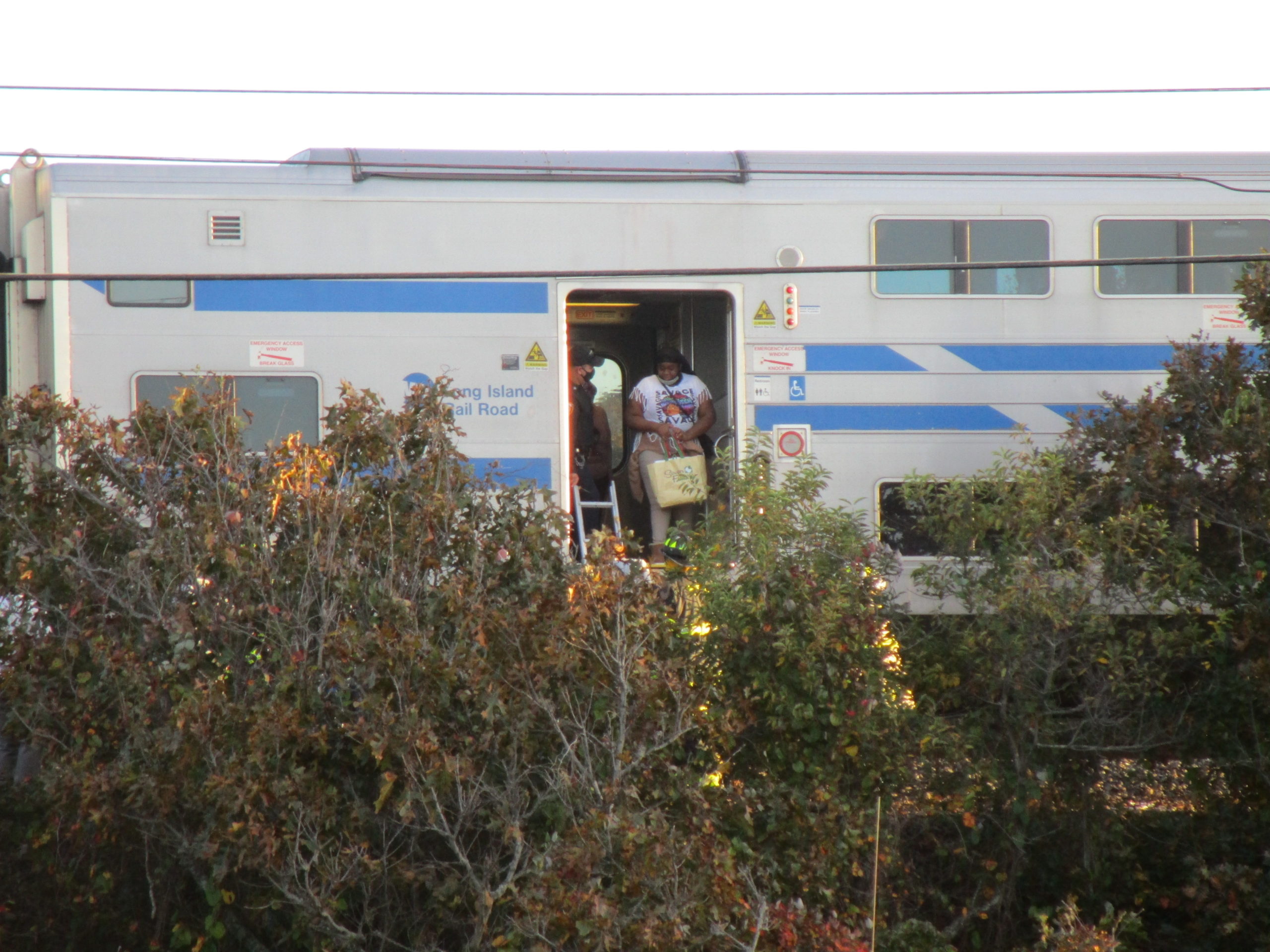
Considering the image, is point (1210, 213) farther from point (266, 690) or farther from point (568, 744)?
point (266, 690)

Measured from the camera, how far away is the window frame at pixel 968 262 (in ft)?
30.8

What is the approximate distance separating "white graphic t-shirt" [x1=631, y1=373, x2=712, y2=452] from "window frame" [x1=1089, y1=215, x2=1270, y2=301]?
2.91m

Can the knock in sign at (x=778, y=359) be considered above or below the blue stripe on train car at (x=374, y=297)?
below

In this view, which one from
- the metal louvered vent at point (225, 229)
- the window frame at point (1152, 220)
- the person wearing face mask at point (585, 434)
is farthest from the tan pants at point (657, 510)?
the window frame at point (1152, 220)

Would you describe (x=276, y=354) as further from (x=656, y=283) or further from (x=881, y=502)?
(x=881, y=502)

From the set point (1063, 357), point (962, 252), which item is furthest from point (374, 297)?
point (1063, 357)

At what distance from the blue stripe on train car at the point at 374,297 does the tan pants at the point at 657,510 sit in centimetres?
141

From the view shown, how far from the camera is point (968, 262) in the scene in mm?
9461

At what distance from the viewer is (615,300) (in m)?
10.6

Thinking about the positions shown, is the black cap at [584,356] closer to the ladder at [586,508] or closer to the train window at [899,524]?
the ladder at [586,508]

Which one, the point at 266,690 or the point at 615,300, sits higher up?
the point at 615,300

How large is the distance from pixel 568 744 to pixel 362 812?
3.13 feet

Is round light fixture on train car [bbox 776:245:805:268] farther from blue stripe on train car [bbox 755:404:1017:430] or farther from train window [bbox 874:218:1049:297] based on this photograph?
blue stripe on train car [bbox 755:404:1017:430]

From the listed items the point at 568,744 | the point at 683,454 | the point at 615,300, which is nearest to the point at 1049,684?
the point at 568,744
